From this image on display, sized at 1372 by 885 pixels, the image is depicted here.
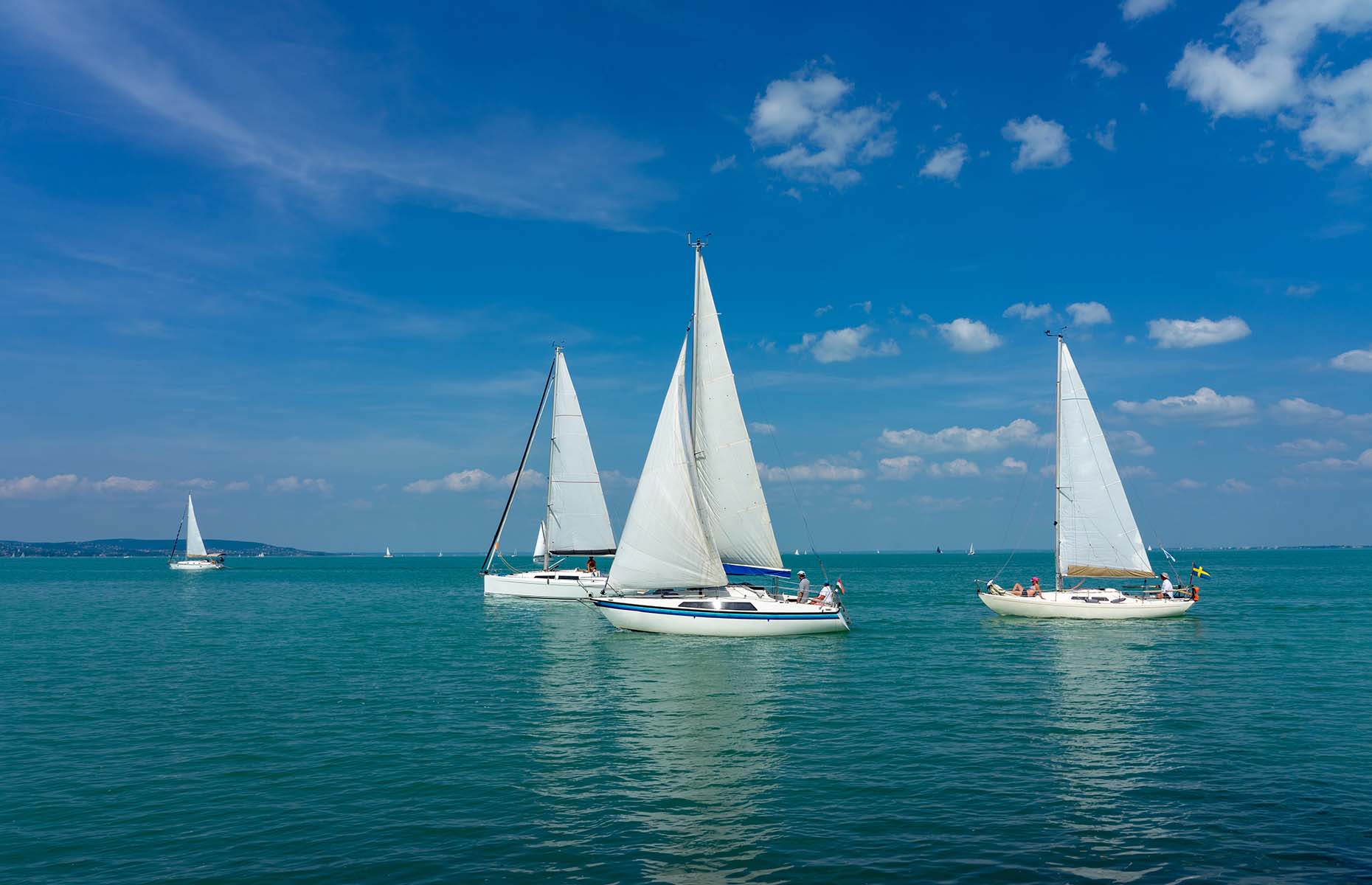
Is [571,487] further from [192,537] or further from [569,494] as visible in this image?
[192,537]

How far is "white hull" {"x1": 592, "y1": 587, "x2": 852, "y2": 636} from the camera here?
41500mm

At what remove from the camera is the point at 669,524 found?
41.8m

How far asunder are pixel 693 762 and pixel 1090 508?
41.4 meters

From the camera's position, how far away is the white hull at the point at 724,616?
41.5 metres

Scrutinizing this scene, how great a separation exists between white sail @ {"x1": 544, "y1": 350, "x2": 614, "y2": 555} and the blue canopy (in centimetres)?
2539

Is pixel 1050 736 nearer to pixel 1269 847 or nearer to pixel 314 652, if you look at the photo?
pixel 1269 847

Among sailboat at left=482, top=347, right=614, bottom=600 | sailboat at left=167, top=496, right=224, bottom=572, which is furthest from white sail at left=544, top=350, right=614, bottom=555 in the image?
sailboat at left=167, top=496, right=224, bottom=572

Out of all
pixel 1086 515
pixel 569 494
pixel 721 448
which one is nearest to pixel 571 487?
pixel 569 494

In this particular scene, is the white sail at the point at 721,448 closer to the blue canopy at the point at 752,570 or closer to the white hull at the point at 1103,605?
the blue canopy at the point at 752,570

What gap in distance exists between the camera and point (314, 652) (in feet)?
135

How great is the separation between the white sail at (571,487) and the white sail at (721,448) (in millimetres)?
26331

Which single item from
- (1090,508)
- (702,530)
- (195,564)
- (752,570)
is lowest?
(195,564)

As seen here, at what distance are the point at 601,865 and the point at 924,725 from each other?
13.1 m

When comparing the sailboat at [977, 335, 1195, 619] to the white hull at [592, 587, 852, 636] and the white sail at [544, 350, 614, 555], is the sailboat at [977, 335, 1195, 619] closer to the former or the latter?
the white hull at [592, 587, 852, 636]
